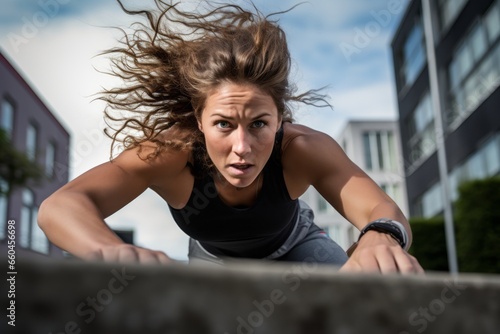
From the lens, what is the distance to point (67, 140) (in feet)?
88.0

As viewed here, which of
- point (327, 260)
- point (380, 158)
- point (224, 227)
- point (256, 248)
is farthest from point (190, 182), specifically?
point (380, 158)

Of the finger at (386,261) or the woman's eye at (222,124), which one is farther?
the woman's eye at (222,124)

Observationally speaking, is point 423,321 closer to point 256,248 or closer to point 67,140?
point 256,248

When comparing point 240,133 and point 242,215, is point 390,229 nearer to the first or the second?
point 240,133

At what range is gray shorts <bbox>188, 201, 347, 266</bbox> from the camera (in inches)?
103

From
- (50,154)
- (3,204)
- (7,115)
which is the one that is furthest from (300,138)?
(50,154)

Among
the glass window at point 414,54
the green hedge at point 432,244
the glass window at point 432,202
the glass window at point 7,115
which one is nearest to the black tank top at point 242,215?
the green hedge at point 432,244

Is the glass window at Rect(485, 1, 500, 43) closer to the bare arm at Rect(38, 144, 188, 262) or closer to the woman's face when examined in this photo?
the woman's face

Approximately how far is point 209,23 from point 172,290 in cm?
215

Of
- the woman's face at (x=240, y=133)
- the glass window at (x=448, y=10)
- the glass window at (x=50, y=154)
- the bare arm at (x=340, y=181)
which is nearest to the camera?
the bare arm at (x=340, y=181)

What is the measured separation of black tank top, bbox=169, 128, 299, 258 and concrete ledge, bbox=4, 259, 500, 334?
1790 millimetres

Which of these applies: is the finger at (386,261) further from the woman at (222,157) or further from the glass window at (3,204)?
the glass window at (3,204)

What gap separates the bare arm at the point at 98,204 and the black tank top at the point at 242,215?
0.77 feet

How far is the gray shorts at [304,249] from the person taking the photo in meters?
2.61
